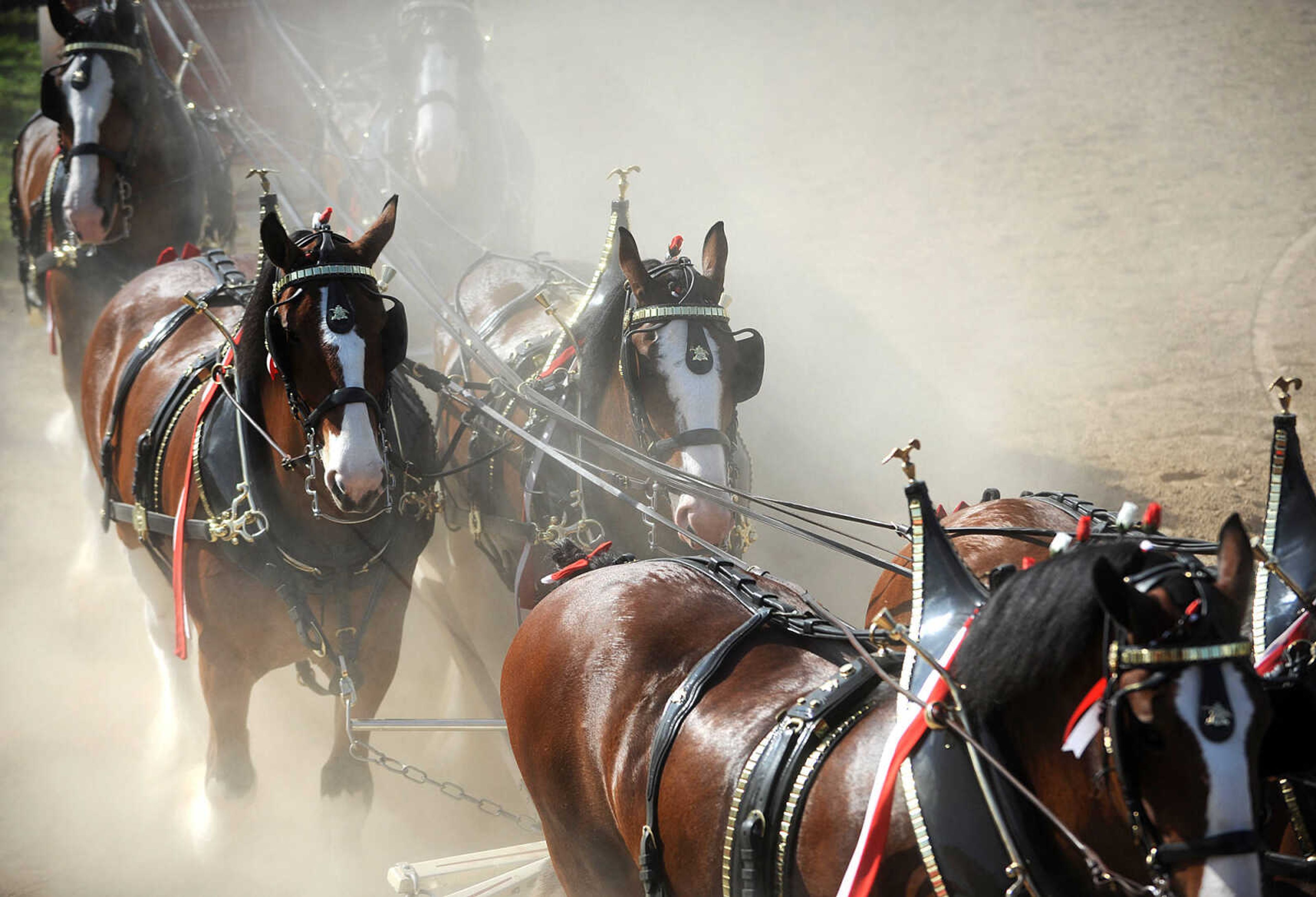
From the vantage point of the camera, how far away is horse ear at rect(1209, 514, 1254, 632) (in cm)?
152

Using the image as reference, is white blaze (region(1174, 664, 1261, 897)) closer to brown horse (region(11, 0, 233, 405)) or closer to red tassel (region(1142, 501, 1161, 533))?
red tassel (region(1142, 501, 1161, 533))

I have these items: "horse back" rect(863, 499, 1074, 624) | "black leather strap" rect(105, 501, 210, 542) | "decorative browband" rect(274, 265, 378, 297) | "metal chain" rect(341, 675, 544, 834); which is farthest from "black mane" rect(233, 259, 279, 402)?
"horse back" rect(863, 499, 1074, 624)

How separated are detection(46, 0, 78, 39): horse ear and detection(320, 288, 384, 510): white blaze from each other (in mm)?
2960

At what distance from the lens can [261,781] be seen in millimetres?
4527

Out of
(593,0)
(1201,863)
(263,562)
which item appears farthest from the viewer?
(593,0)

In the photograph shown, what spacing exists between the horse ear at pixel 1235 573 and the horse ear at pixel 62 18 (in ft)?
16.7

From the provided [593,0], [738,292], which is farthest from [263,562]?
[593,0]

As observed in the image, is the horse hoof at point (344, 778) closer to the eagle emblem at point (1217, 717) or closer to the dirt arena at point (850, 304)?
the dirt arena at point (850, 304)

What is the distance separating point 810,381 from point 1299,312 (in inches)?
143

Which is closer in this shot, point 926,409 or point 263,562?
point 263,562

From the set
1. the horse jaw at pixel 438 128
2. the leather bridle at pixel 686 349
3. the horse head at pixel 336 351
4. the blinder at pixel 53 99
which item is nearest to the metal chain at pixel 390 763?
the horse head at pixel 336 351

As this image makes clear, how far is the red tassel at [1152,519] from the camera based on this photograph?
1754 millimetres

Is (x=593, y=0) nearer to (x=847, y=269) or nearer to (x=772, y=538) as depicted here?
(x=847, y=269)

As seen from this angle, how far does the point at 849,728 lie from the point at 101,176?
170 inches
